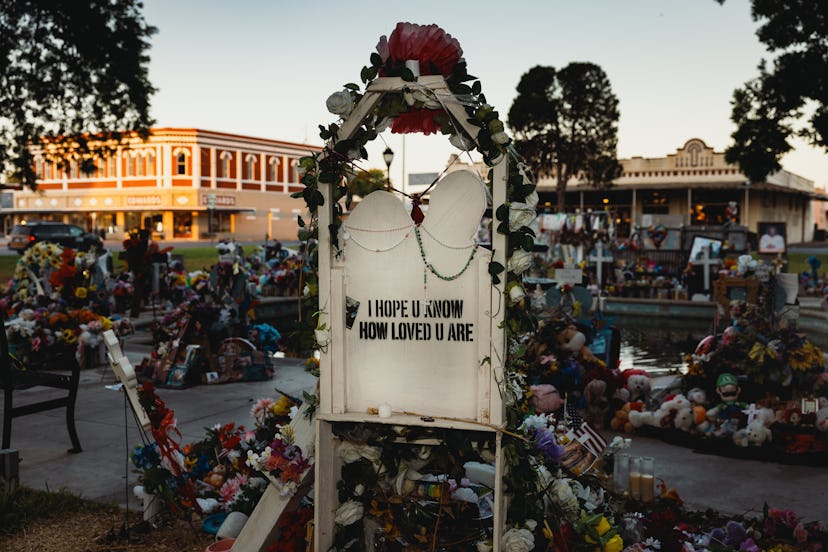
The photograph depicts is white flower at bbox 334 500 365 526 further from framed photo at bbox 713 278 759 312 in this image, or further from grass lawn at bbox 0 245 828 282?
grass lawn at bbox 0 245 828 282

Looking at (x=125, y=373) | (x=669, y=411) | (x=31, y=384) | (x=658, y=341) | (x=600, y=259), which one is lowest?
(x=658, y=341)

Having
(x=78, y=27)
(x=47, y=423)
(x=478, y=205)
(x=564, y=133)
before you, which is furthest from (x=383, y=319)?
(x=564, y=133)

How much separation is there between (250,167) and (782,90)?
50216mm

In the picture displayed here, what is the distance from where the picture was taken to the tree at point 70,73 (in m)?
21.1

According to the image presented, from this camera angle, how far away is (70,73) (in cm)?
2242

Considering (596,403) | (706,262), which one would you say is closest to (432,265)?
(596,403)

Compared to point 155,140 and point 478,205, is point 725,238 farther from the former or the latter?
point 155,140

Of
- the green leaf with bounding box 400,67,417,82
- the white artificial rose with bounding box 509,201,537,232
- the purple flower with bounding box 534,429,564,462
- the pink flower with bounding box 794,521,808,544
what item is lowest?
the pink flower with bounding box 794,521,808,544

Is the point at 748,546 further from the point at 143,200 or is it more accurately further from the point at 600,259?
the point at 143,200

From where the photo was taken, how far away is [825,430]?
22.2ft

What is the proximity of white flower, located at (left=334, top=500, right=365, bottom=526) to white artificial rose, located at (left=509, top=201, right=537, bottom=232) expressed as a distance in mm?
1613

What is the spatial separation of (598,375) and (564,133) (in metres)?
43.6

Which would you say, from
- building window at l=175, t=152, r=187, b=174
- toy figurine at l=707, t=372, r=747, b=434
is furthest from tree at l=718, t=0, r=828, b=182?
building window at l=175, t=152, r=187, b=174

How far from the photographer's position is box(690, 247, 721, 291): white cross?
69.4 ft
